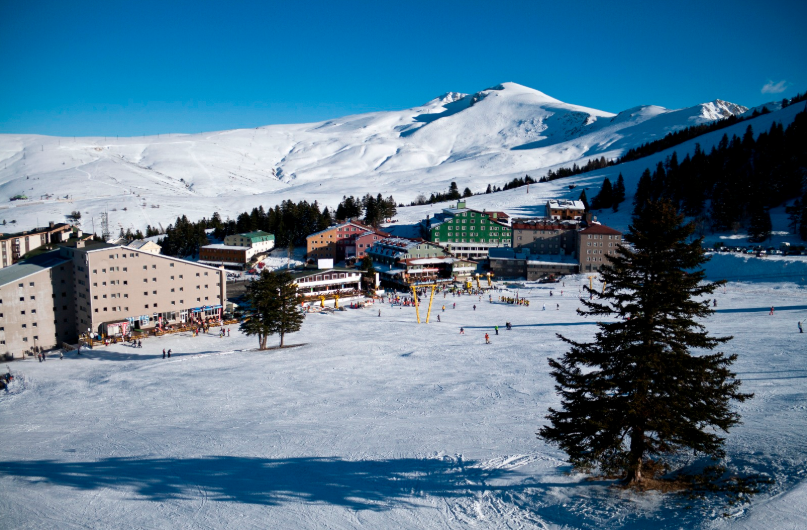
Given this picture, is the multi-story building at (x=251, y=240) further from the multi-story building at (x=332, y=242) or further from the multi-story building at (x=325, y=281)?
the multi-story building at (x=325, y=281)

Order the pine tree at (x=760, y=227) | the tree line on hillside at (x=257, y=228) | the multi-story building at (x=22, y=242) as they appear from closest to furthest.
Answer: the multi-story building at (x=22, y=242) → the pine tree at (x=760, y=227) → the tree line on hillside at (x=257, y=228)

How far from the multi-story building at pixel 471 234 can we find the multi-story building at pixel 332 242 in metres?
11.1

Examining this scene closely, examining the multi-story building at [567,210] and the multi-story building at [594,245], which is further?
the multi-story building at [567,210]

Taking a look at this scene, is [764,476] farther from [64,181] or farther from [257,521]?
[64,181]

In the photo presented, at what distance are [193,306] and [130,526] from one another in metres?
32.0

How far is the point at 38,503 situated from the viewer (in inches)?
512

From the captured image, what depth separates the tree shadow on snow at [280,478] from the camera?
12.3 m

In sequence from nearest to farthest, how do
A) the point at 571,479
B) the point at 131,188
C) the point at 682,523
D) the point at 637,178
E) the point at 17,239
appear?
the point at 682,523 < the point at 571,479 < the point at 17,239 < the point at 637,178 < the point at 131,188

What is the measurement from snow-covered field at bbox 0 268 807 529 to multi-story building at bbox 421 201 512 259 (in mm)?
40833

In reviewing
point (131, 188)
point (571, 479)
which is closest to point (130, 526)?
point (571, 479)

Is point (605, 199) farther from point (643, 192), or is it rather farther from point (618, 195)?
point (643, 192)

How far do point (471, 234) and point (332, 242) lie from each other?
19777mm

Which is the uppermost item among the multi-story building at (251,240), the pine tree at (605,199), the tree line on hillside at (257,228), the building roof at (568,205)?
the pine tree at (605,199)

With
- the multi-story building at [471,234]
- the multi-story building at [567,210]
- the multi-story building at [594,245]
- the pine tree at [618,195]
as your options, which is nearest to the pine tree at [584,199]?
the pine tree at [618,195]
